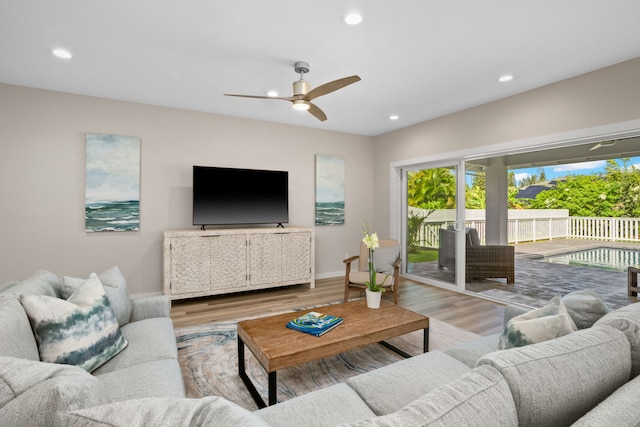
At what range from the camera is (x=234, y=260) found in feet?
13.7

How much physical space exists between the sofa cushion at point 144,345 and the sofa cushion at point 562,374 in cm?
170

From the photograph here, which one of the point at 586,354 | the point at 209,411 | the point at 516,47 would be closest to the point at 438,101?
the point at 516,47

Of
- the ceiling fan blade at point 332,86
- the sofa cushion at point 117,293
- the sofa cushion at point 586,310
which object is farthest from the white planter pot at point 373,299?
the sofa cushion at point 117,293

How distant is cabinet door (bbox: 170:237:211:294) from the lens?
3.83 metres

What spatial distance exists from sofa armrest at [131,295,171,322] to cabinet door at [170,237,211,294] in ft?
4.95

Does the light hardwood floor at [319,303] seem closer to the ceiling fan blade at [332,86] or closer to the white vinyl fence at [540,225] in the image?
the white vinyl fence at [540,225]

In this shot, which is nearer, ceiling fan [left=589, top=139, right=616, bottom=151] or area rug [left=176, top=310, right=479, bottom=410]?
area rug [left=176, top=310, right=479, bottom=410]

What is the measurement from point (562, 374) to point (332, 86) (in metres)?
2.39

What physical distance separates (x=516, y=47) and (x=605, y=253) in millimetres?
3811

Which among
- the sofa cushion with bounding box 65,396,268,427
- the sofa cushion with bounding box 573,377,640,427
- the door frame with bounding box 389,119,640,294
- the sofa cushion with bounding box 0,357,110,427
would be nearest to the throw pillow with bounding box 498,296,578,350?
the sofa cushion with bounding box 573,377,640,427

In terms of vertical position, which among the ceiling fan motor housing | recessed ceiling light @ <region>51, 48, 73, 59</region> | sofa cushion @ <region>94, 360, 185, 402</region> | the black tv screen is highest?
recessed ceiling light @ <region>51, 48, 73, 59</region>

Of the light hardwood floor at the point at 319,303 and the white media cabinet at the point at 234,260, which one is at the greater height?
the white media cabinet at the point at 234,260

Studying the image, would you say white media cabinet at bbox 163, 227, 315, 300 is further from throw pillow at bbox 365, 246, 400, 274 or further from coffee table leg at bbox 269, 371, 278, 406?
coffee table leg at bbox 269, 371, 278, 406

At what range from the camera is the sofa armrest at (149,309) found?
2.31 m
